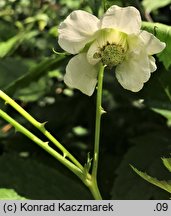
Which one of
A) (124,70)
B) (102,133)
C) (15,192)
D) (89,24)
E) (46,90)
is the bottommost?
(102,133)

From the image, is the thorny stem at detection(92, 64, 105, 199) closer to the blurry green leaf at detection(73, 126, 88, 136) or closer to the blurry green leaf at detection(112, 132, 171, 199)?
the blurry green leaf at detection(112, 132, 171, 199)

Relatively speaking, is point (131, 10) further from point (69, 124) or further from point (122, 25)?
point (69, 124)

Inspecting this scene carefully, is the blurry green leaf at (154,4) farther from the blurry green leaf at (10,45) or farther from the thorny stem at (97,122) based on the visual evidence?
the thorny stem at (97,122)

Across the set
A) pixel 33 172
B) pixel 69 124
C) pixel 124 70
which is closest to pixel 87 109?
pixel 69 124

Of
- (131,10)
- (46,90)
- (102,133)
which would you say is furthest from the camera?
(102,133)

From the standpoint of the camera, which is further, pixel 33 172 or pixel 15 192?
pixel 33 172

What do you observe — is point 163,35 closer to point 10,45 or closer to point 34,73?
point 34,73

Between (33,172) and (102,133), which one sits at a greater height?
(33,172)

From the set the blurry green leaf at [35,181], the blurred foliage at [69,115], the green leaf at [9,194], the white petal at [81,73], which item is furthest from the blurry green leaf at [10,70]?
the white petal at [81,73]
